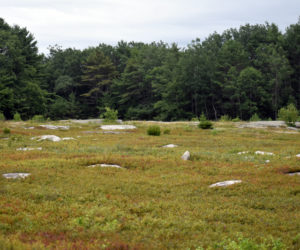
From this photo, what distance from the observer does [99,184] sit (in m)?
11.6

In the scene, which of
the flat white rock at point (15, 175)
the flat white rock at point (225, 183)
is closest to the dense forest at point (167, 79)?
the flat white rock at point (15, 175)

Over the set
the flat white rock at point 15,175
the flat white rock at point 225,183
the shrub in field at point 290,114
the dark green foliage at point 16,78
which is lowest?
the flat white rock at point 225,183

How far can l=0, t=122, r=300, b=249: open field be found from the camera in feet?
22.4

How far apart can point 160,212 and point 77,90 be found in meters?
102

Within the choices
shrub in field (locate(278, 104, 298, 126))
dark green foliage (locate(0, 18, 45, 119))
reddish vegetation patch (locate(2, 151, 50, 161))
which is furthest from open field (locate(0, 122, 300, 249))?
dark green foliage (locate(0, 18, 45, 119))

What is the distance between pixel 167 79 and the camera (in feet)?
295

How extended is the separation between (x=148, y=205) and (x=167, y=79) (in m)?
82.1

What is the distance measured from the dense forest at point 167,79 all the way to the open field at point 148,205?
61167mm

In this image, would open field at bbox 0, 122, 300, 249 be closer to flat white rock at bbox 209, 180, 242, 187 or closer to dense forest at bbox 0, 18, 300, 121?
flat white rock at bbox 209, 180, 242, 187

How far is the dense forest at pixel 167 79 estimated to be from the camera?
2995 inches

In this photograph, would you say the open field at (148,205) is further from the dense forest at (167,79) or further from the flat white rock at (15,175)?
the dense forest at (167,79)

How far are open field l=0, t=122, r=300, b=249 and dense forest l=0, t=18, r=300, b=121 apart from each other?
6117 cm

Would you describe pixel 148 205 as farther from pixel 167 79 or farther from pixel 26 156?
pixel 167 79

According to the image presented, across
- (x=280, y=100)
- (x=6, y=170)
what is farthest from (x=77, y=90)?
(x=6, y=170)
